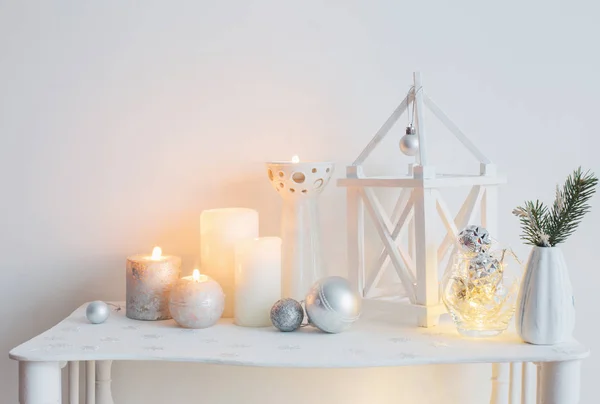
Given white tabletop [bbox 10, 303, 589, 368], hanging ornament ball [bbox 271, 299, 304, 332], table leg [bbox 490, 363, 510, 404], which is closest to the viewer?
white tabletop [bbox 10, 303, 589, 368]

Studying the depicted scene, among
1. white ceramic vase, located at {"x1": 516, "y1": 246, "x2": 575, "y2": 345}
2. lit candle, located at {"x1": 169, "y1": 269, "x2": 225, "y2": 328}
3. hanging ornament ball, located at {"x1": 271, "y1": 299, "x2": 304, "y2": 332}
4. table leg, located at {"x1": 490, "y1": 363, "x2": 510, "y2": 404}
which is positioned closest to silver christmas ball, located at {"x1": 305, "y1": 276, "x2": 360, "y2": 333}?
hanging ornament ball, located at {"x1": 271, "y1": 299, "x2": 304, "y2": 332}

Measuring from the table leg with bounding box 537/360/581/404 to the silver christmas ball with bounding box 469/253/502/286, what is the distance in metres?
0.14

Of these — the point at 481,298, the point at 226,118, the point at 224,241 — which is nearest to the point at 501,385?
the point at 481,298

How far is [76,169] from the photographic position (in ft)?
4.31

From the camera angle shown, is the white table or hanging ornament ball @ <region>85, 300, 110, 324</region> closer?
the white table

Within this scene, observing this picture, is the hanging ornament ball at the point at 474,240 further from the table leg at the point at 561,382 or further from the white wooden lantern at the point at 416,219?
the table leg at the point at 561,382

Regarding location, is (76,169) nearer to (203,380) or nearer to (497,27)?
(203,380)

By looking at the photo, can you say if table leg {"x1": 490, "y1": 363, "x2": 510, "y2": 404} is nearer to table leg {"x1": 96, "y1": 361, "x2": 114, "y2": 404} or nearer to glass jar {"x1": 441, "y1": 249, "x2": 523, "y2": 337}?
glass jar {"x1": 441, "y1": 249, "x2": 523, "y2": 337}

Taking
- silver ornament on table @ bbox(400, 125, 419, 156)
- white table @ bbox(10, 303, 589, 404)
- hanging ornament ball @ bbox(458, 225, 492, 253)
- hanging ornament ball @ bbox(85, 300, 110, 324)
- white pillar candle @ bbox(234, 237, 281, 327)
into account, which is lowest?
white table @ bbox(10, 303, 589, 404)

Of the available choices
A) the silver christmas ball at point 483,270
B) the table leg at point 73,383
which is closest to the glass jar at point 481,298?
the silver christmas ball at point 483,270

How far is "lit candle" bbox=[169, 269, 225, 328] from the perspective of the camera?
1.10 m

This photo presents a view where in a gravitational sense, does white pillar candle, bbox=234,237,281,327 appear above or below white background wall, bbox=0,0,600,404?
below

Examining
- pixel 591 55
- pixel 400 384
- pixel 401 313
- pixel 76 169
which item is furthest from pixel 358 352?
pixel 591 55

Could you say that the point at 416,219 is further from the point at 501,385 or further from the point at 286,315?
the point at 501,385
